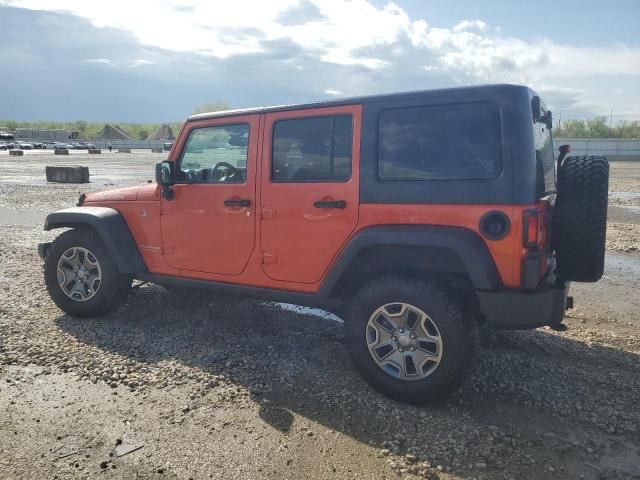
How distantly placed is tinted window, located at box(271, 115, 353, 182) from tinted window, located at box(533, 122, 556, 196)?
4.24 ft

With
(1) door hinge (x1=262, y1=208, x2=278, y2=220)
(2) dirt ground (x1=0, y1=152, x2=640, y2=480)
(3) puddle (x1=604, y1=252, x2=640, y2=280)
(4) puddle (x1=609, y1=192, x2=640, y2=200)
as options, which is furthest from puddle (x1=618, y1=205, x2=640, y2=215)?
(1) door hinge (x1=262, y1=208, x2=278, y2=220)

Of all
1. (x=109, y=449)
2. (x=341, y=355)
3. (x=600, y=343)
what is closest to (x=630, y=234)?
(x=600, y=343)

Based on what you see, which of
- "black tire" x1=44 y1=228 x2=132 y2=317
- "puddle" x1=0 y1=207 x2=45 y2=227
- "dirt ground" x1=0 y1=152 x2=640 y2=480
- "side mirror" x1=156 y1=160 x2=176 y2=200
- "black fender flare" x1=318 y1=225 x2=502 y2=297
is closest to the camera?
"dirt ground" x1=0 y1=152 x2=640 y2=480

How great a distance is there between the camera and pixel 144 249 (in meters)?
4.85

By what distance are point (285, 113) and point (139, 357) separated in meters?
2.33

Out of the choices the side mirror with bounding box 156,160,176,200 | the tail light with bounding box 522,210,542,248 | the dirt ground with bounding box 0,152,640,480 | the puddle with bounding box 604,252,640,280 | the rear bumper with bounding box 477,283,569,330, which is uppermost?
the side mirror with bounding box 156,160,176,200

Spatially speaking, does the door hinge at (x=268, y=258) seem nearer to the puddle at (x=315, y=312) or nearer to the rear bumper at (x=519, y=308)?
the puddle at (x=315, y=312)

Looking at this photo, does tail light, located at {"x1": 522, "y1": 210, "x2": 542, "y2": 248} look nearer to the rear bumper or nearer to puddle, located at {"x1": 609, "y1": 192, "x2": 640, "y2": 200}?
the rear bumper

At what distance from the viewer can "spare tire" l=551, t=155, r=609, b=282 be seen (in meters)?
3.44

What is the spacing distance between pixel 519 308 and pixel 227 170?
2615 millimetres

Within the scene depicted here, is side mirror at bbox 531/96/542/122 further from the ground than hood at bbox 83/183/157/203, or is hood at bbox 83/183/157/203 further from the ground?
side mirror at bbox 531/96/542/122

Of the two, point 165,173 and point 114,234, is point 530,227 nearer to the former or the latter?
point 165,173

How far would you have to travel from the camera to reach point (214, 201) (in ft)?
14.2

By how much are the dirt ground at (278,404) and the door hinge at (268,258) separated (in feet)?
2.56
